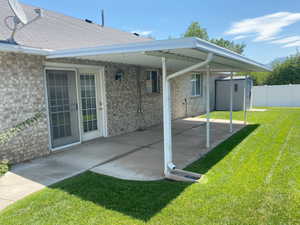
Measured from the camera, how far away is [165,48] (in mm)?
3344

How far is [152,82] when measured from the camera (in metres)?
10.1

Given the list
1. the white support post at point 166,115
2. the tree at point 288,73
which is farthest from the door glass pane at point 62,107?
the tree at point 288,73

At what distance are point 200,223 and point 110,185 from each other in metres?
1.71

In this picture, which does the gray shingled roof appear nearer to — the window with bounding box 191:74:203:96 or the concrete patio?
the concrete patio

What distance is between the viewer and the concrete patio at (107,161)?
156 inches

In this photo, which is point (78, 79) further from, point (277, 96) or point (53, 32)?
point (277, 96)

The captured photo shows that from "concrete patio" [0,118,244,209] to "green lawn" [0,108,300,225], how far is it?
35 centimetres

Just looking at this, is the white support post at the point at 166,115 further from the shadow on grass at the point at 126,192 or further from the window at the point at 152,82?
the window at the point at 152,82

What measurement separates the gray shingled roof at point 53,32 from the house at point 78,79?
0.03 metres

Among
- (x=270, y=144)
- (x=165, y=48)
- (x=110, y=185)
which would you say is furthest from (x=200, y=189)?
(x=270, y=144)

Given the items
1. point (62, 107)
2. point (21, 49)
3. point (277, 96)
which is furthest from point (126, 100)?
point (277, 96)

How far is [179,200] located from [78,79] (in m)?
4.67

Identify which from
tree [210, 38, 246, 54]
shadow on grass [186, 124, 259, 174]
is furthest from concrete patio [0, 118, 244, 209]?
tree [210, 38, 246, 54]

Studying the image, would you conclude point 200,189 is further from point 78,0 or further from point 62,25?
point 78,0
